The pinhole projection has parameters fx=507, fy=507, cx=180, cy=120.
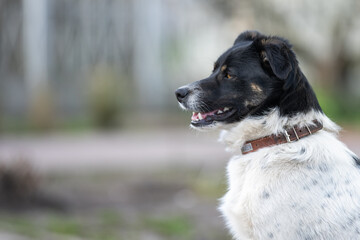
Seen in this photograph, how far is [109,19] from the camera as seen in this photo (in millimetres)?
18016

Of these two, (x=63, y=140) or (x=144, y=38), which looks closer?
(x=63, y=140)

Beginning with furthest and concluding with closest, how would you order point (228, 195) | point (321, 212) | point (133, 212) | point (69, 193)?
point (69, 193)
point (133, 212)
point (228, 195)
point (321, 212)

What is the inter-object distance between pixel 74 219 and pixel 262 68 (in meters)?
3.38

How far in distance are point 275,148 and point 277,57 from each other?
22.4 inches

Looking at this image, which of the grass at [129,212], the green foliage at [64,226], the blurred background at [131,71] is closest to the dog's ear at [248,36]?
the grass at [129,212]

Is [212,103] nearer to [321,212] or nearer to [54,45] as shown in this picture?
[321,212]

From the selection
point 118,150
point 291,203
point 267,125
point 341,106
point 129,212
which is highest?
point 118,150

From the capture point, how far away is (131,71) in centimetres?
1828

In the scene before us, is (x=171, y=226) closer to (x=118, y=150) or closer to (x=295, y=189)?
(x=295, y=189)

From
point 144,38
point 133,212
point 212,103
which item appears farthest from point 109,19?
point 212,103

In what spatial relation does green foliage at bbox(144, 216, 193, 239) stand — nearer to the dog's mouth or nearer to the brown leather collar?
the dog's mouth

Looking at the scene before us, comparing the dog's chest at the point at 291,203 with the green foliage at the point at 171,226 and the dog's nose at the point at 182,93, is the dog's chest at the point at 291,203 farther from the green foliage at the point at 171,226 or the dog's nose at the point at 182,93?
the green foliage at the point at 171,226

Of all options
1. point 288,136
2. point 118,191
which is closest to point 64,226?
point 118,191

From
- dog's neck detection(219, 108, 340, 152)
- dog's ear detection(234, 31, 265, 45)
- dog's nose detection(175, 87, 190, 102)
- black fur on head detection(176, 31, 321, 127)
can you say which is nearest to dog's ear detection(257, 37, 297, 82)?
black fur on head detection(176, 31, 321, 127)
